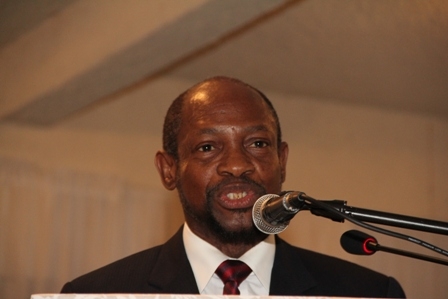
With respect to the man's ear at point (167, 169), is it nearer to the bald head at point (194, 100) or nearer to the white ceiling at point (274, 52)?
the bald head at point (194, 100)

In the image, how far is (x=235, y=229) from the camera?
262 cm

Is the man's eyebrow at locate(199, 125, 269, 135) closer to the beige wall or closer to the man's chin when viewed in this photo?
Answer: the man's chin

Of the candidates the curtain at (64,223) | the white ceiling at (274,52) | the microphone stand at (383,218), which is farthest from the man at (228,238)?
the curtain at (64,223)

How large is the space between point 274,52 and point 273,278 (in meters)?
3.68

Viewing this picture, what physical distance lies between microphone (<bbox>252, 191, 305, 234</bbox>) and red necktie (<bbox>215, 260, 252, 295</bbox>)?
2.18 ft

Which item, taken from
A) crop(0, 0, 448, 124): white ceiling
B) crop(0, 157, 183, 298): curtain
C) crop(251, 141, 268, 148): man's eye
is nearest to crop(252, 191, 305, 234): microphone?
crop(251, 141, 268, 148): man's eye

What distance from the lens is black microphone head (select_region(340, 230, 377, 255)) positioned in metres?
2.01

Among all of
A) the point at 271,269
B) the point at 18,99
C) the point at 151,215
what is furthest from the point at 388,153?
the point at 271,269

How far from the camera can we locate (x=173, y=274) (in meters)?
2.64

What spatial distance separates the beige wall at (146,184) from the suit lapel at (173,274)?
362 centimetres

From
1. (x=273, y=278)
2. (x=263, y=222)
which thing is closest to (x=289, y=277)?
(x=273, y=278)

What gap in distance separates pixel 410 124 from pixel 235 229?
512 centimetres

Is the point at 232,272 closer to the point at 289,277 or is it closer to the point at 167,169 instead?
the point at 289,277

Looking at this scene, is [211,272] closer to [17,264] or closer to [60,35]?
[60,35]
